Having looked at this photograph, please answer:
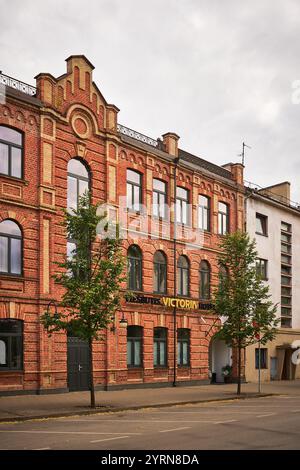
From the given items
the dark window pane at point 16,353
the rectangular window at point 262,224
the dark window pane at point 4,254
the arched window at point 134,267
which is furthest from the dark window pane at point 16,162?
the rectangular window at point 262,224

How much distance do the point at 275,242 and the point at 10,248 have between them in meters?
22.3

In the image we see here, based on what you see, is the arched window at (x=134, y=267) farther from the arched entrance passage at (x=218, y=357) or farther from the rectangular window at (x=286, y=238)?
the rectangular window at (x=286, y=238)

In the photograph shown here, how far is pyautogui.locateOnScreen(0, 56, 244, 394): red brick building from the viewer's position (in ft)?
80.6

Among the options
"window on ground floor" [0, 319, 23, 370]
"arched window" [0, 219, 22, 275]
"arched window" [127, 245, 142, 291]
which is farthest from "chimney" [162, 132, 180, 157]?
"window on ground floor" [0, 319, 23, 370]

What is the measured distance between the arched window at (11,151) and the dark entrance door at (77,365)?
25.6 feet

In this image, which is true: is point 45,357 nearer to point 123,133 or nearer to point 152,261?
point 152,261

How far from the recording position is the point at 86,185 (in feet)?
92.3

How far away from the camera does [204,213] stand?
116ft

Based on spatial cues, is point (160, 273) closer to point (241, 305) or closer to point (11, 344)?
point (241, 305)

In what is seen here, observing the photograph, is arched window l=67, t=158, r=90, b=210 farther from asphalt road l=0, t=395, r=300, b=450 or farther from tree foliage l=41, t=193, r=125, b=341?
asphalt road l=0, t=395, r=300, b=450

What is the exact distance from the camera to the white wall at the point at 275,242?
39153mm

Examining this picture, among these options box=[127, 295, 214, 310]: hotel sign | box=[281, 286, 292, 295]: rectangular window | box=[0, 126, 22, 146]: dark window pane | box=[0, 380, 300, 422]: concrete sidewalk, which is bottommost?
box=[0, 380, 300, 422]: concrete sidewalk

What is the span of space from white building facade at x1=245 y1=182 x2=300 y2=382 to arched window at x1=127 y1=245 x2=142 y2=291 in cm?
1041

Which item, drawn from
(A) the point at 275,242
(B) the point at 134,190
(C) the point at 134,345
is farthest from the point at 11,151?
(A) the point at 275,242
